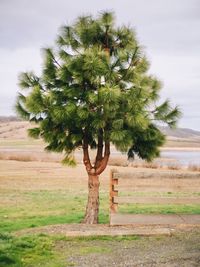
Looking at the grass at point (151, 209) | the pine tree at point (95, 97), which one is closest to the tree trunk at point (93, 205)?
the pine tree at point (95, 97)

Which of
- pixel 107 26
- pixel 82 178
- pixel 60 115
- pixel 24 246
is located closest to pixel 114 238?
pixel 24 246

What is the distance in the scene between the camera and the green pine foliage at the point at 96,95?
1109 cm

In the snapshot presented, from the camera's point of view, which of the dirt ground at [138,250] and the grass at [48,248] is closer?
the dirt ground at [138,250]

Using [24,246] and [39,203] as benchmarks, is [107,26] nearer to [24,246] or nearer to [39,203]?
[24,246]

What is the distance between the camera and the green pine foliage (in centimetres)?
1109

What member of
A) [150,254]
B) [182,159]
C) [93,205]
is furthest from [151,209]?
[182,159]

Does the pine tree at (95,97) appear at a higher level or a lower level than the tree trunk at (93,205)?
higher

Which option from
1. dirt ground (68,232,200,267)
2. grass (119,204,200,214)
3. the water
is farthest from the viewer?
the water

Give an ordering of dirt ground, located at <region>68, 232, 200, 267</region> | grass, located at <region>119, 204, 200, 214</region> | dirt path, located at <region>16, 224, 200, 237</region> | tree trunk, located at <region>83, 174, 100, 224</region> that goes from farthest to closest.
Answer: grass, located at <region>119, 204, 200, 214</region> → tree trunk, located at <region>83, 174, 100, 224</region> → dirt path, located at <region>16, 224, 200, 237</region> → dirt ground, located at <region>68, 232, 200, 267</region>

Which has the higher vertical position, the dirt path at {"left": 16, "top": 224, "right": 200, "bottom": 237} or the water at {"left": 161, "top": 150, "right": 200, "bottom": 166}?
the water at {"left": 161, "top": 150, "right": 200, "bottom": 166}

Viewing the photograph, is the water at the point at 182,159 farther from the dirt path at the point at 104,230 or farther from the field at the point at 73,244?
the dirt path at the point at 104,230

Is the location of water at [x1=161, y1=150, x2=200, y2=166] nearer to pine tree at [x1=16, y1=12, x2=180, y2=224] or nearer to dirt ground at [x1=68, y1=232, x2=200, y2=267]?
pine tree at [x1=16, y1=12, x2=180, y2=224]

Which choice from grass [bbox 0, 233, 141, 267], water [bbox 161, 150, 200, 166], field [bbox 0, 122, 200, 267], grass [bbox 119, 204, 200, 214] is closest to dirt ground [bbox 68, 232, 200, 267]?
Answer: field [bbox 0, 122, 200, 267]

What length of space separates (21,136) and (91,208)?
400 ft
